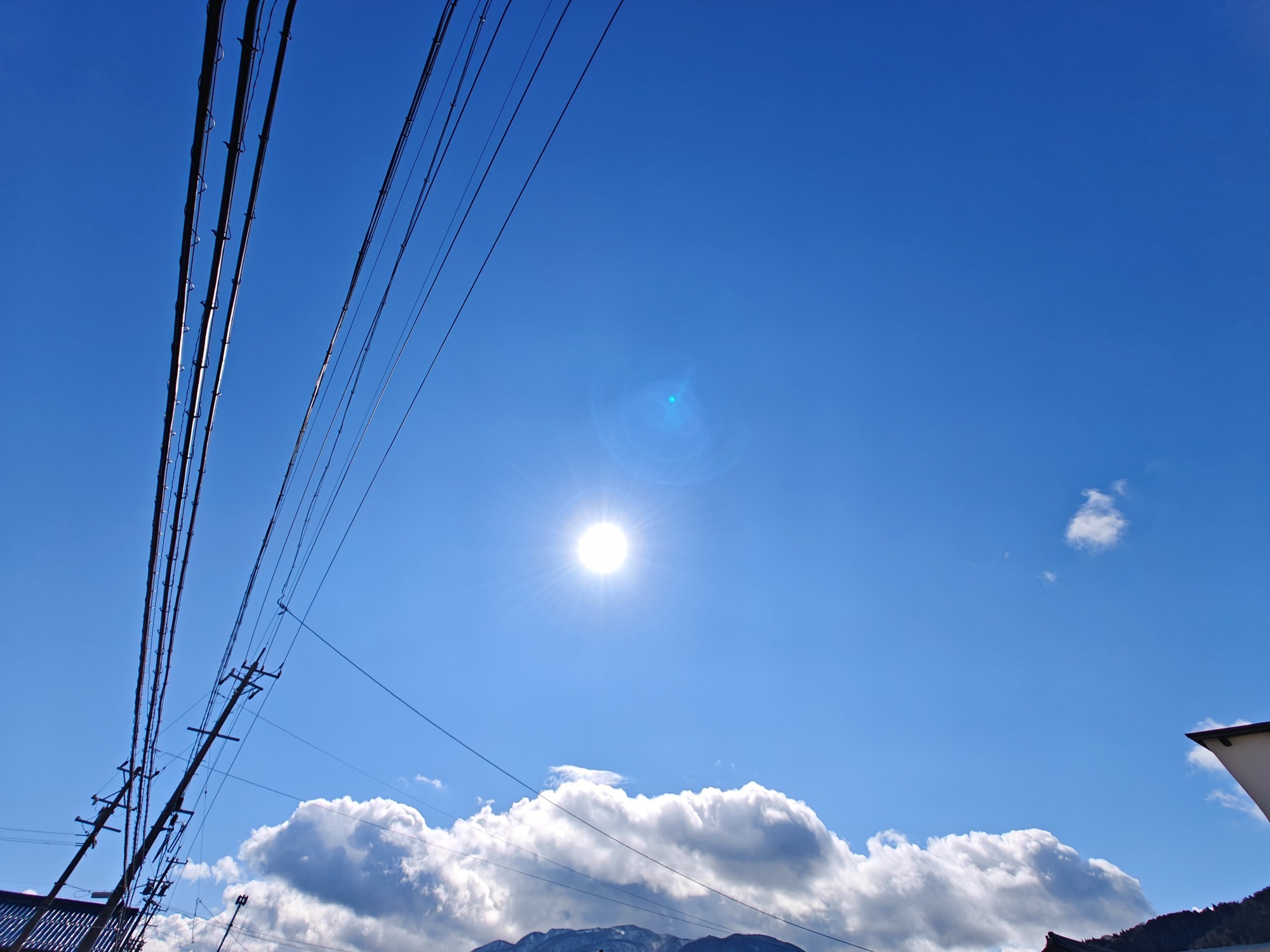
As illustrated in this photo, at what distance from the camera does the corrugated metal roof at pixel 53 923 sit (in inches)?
1441

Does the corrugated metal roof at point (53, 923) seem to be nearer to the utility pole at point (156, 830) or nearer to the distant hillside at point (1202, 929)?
the utility pole at point (156, 830)

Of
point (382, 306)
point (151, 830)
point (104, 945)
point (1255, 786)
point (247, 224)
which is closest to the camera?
point (247, 224)

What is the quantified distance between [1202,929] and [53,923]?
120 m

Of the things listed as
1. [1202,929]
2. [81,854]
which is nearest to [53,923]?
[81,854]

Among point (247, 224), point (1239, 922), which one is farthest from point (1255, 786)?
point (1239, 922)

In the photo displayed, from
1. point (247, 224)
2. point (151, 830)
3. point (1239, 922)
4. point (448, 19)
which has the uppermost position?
point (1239, 922)

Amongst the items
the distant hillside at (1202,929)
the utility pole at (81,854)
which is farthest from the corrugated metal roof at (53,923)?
the distant hillside at (1202,929)

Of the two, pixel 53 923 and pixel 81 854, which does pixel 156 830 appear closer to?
pixel 81 854

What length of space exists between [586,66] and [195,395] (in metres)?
5.67

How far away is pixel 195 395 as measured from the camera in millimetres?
6621

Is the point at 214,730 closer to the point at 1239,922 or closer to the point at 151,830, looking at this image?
the point at 151,830

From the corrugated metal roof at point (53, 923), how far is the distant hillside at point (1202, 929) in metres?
84.1

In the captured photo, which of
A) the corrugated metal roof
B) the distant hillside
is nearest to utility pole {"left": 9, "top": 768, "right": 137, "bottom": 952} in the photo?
the corrugated metal roof

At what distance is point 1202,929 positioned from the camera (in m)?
75.6
